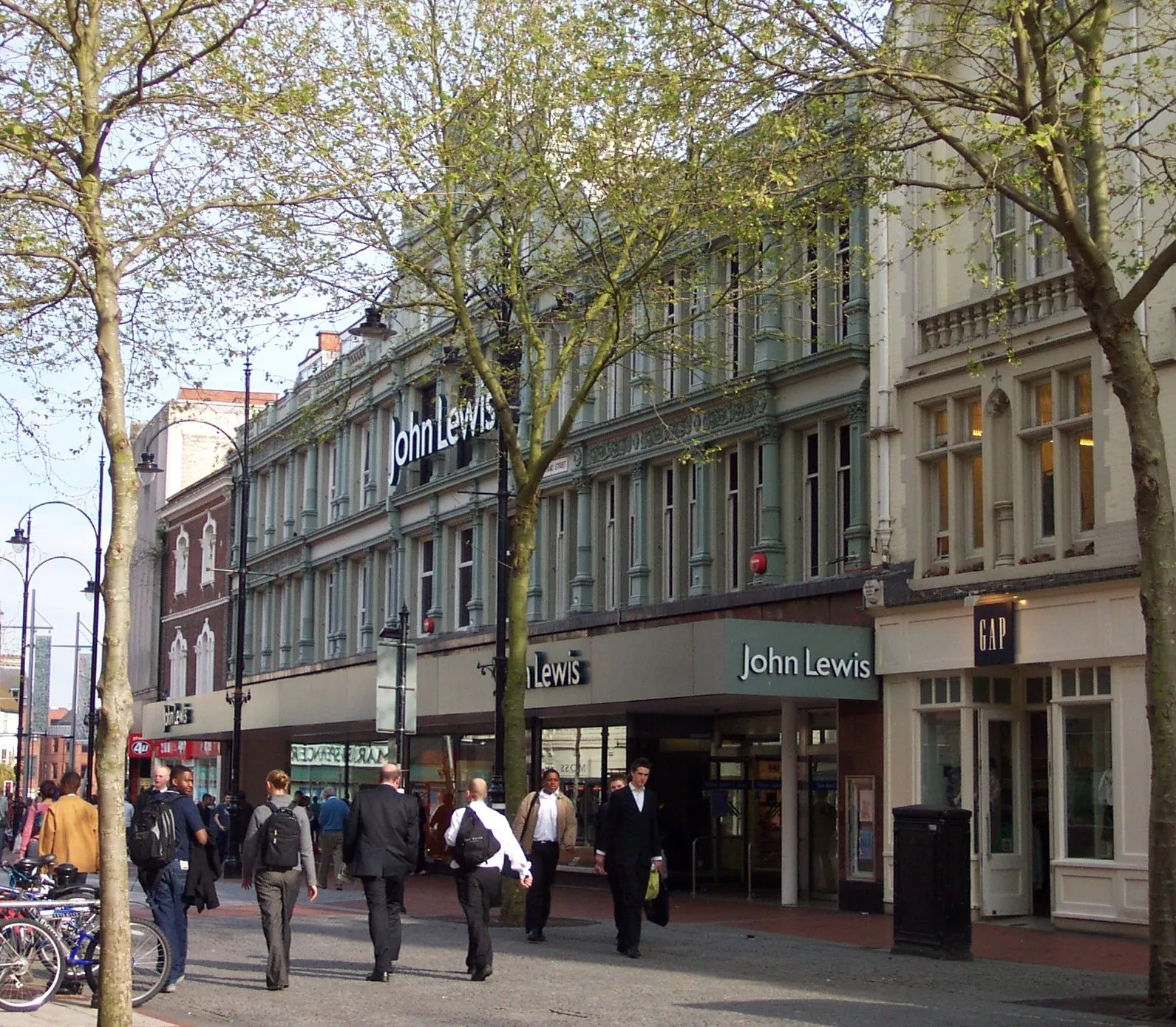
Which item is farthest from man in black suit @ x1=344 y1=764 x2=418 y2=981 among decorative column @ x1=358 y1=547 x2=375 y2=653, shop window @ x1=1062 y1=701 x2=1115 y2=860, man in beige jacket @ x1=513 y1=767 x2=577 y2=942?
decorative column @ x1=358 y1=547 x2=375 y2=653

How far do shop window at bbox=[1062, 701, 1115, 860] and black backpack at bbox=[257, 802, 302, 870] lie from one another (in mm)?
9776

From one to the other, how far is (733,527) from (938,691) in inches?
211

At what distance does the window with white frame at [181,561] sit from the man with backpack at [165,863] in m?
42.6

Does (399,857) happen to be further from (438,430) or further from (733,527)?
(438,430)

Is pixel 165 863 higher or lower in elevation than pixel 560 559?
lower

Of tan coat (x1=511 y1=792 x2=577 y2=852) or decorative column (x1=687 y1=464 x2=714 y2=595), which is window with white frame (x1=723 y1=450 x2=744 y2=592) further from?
tan coat (x1=511 y1=792 x2=577 y2=852)

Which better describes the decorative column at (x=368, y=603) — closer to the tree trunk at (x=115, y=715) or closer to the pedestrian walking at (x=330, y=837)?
the pedestrian walking at (x=330, y=837)

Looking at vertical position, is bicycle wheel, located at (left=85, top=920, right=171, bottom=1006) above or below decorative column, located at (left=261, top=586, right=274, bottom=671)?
below

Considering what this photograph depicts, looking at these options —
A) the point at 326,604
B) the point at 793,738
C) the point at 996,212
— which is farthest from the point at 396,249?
the point at 326,604

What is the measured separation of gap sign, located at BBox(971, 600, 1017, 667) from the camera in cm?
2050

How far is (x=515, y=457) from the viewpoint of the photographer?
67.6 feet

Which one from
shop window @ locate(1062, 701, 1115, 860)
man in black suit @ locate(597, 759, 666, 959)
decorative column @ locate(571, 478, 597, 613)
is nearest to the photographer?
man in black suit @ locate(597, 759, 666, 959)

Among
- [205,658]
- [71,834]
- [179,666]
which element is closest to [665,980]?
[71,834]

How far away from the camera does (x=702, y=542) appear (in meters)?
26.7
